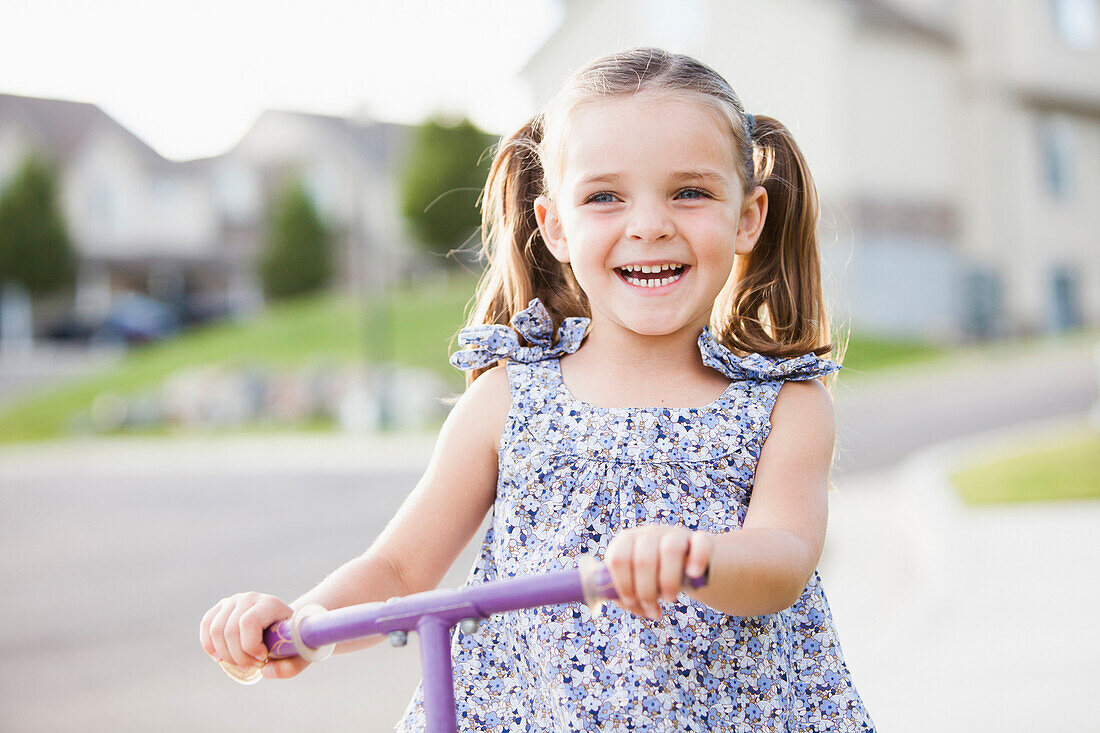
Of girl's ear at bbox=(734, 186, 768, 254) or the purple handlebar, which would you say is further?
girl's ear at bbox=(734, 186, 768, 254)

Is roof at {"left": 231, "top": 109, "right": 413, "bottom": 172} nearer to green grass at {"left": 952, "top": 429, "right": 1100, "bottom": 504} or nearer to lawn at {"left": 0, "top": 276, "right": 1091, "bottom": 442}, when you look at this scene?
lawn at {"left": 0, "top": 276, "right": 1091, "bottom": 442}

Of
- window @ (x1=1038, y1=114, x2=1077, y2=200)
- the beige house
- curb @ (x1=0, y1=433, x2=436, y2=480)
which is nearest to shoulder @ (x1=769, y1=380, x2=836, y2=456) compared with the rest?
curb @ (x1=0, y1=433, x2=436, y2=480)

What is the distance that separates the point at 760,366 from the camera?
1848mm

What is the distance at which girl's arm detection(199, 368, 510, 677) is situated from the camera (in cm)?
177

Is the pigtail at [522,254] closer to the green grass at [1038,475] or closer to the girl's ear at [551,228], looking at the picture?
the girl's ear at [551,228]

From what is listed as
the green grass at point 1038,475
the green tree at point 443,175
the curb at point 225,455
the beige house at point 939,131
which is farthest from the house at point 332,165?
the green grass at point 1038,475

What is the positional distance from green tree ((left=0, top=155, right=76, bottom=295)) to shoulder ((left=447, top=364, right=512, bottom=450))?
34.2 meters

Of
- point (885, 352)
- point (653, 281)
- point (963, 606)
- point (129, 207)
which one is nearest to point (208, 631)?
point (653, 281)

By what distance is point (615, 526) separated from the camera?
1736 millimetres

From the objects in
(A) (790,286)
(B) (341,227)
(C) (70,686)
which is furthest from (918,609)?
(B) (341,227)

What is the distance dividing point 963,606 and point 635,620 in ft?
15.5

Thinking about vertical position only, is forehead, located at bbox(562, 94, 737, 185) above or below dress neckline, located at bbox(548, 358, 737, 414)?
above

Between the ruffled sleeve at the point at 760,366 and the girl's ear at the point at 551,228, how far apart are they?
0.26m

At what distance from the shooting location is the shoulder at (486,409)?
1866 mm
